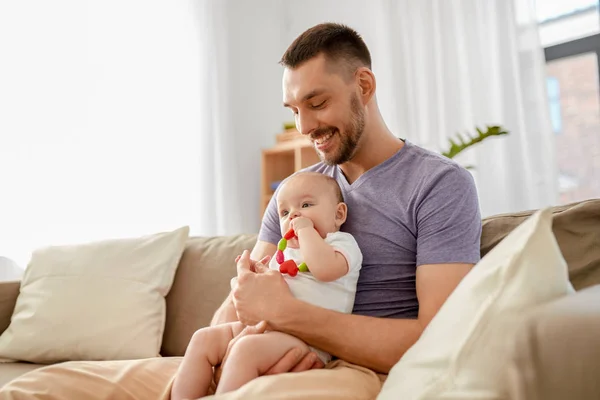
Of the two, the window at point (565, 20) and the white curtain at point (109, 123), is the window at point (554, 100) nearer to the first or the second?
the window at point (565, 20)

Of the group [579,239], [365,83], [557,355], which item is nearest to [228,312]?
[365,83]

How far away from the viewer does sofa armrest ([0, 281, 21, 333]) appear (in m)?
2.03

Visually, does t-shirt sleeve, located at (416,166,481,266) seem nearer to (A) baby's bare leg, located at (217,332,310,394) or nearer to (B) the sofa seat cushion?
(A) baby's bare leg, located at (217,332,310,394)

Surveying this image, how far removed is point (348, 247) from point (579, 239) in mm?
496

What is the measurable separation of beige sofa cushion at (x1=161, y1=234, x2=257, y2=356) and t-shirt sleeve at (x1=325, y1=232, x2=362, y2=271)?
26.6 inches

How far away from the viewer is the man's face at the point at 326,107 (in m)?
1.39

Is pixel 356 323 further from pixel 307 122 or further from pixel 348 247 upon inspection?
pixel 307 122

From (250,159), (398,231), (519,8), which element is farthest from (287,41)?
(398,231)

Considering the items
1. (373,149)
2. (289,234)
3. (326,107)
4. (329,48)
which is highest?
(329,48)

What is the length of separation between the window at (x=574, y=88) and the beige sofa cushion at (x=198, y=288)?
2172 millimetres

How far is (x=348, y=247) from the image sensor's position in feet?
4.01

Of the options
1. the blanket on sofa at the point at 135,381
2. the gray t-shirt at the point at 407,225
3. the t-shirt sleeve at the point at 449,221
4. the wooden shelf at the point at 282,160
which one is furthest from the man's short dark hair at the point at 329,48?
the wooden shelf at the point at 282,160

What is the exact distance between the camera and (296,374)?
920 mm

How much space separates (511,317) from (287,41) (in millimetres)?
4031
